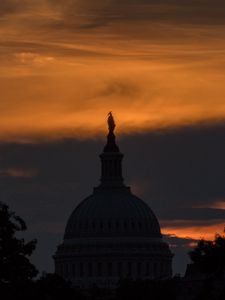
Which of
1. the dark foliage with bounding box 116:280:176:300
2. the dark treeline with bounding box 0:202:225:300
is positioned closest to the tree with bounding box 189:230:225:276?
the dark treeline with bounding box 0:202:225:300

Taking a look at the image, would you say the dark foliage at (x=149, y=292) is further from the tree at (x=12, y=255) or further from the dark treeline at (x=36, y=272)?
the tree at (x=12, y=255)

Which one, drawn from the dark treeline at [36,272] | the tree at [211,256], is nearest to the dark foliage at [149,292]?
the dark treeline at [36,272]

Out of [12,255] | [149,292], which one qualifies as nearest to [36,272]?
[12,255]

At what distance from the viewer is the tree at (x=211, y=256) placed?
117438 millimetres

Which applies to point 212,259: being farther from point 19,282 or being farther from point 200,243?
point 19,282

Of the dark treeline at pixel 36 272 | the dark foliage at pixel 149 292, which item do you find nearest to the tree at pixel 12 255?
the dark treeline at pixel 36 272

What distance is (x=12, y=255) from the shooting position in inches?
Answer: 3949

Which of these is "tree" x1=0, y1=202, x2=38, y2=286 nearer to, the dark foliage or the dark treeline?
the dark treeline

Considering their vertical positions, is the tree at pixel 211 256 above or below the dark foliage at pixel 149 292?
below

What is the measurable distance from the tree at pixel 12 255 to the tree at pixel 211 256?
18951mm

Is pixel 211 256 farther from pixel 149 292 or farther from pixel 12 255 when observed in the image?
pixel 149 292

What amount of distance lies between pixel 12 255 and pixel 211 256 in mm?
20581

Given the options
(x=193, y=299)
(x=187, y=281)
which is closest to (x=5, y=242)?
(x=193, y=299)

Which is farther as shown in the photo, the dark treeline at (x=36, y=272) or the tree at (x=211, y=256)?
the tree at (x=211, y=256)
